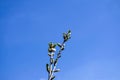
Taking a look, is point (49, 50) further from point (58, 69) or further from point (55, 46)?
point (58, 69)

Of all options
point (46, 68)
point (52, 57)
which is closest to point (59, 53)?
point (52, 57)

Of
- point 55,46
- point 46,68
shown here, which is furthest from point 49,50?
point 46,68

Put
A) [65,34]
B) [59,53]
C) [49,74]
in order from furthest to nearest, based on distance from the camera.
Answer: [65,34] → [59,53] → [49,74]

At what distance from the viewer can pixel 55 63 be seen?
7590 mm

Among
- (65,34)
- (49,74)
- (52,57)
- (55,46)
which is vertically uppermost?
(65,34)

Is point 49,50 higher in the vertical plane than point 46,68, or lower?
higher

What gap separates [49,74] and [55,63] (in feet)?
1.71

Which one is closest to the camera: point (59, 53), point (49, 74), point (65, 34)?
point (49, 74)

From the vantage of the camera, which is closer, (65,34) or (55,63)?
(55,63)

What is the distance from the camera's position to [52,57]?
773cm

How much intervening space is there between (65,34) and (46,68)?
6.37ft

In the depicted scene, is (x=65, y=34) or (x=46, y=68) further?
(x=65, y=34)

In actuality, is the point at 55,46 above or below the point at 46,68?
above

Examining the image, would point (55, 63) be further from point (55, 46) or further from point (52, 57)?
point (55, 46)
